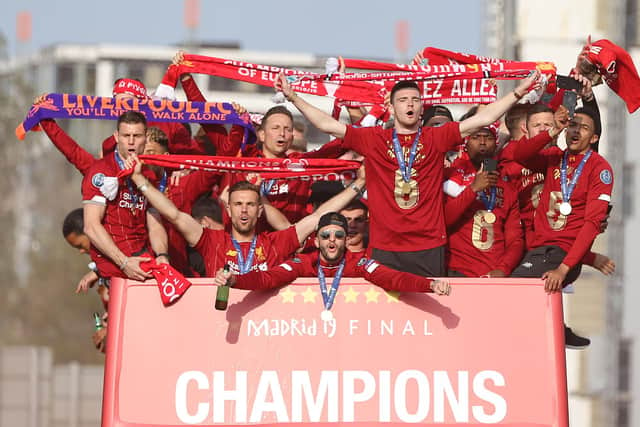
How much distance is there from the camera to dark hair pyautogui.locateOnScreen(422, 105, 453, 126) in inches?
439

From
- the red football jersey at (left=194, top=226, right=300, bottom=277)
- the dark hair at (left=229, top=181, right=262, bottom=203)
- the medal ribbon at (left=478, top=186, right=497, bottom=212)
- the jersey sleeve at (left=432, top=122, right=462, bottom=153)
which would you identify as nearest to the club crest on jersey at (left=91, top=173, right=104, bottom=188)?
the red football jersey at (left=194, top=226, right=300, bottom=277)

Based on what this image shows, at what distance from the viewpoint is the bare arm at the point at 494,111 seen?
368 inches

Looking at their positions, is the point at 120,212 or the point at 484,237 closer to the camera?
the point at 120,212

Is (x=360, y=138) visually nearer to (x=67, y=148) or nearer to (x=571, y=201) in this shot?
(x=571, y=201)

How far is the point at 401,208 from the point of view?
9.46 metres

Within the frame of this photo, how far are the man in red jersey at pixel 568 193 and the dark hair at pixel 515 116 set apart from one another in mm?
890

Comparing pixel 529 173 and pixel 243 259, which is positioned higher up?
pixel 529 173

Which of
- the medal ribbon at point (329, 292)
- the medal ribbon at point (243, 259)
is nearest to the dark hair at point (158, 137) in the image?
the medal ribbon at point (243, 259)

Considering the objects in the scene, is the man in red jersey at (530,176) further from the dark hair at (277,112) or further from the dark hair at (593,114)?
the dark hair at (277,112)

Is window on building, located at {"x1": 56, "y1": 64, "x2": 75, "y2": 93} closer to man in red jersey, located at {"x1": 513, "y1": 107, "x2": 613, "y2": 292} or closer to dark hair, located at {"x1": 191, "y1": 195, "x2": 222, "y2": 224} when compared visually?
dark hair, located at {"x1": 191, "y1": 195, "x2": 222, "y2": 224}

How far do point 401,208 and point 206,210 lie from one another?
2.67m

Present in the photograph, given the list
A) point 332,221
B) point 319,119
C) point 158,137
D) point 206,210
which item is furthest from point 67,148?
point 332,221

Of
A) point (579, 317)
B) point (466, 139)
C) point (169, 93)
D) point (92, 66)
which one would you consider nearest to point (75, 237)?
point (169, 93)

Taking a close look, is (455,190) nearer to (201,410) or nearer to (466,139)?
(466,139)
